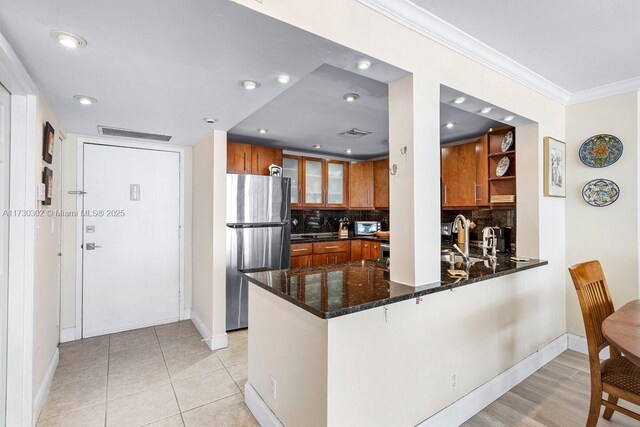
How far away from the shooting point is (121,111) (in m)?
2.55

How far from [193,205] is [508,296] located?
3422 millimetres

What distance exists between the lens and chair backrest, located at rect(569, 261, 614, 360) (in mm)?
1739

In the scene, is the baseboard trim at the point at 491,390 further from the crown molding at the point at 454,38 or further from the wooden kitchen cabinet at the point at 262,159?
the wooden kitchen cabinet at the point at 262,159

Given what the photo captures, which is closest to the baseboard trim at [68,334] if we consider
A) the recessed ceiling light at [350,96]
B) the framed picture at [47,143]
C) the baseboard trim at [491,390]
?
the framed picture at [47,143]

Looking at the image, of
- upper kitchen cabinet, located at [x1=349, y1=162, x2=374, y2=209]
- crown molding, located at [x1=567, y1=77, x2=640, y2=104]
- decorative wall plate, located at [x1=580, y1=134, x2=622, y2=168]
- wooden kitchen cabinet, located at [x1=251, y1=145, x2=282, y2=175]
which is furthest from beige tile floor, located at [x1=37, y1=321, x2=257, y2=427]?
crown molding, located at [x1=567, y1=77, x2=640, y2=104]

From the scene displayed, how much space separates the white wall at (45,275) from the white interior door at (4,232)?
0.19 m

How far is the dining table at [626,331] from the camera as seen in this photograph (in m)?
1.27

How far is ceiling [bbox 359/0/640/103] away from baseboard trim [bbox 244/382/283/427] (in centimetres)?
230

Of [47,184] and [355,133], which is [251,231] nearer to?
[355,133]

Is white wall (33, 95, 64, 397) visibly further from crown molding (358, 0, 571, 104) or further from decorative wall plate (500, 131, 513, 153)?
decorative wall plate (500, 131, 513, 153)

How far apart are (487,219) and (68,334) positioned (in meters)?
5.00

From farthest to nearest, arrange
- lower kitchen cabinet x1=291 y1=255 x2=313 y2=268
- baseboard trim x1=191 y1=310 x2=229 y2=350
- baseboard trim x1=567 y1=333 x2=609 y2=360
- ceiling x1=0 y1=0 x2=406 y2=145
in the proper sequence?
1. lower kitchen cabinet x1=291 y1=255 x2=313 y2=268
2. baseboard trim x1=191 y1=310 x2=229 y2=350
3. baseboard trim x1=567 y1=333 x2=609 y2=360
4. ceiling x1=0 y1=0 x2=406 y2=145

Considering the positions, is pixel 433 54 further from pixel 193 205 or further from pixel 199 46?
pixel 193 205

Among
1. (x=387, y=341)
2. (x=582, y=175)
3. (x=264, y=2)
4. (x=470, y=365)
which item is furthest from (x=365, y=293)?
(x=582, y=175)
